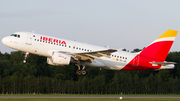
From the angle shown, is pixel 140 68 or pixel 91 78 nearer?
pixel 140 68

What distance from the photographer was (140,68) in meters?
43.2

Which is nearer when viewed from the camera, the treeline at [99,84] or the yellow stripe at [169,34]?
the yellow stripe at [169,34]

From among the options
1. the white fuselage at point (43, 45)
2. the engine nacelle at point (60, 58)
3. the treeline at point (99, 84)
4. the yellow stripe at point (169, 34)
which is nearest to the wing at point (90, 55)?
the white fuselage at point (43, 45)

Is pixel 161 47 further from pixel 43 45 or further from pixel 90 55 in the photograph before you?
pixel 43 45

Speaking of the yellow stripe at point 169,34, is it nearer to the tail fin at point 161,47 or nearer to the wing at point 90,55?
the tail fin at point 161,47

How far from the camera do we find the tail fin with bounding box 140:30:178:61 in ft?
144

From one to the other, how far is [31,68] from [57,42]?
1953 inches

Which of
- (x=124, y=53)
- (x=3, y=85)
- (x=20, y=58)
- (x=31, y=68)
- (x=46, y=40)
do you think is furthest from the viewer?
(x=20, y=58)

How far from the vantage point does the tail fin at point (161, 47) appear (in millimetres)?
43812

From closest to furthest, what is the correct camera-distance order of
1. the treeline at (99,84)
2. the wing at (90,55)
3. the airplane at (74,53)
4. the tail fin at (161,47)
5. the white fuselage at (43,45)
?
the wing at (90,55) → the airplane at (74,53) → the white fuselage at (43,45) → the tail fin at (161,47) → the treeline at (99,84)

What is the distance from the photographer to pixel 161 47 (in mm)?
44156

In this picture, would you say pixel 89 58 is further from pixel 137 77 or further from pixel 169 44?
pixel 137 77

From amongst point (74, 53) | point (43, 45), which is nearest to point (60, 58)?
point (74, 53)

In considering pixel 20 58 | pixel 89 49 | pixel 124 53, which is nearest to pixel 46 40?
pixel 89 49
